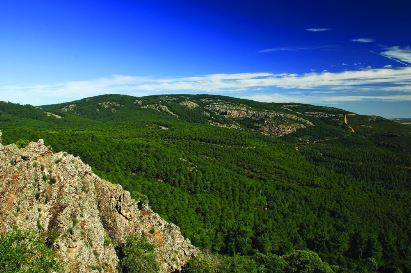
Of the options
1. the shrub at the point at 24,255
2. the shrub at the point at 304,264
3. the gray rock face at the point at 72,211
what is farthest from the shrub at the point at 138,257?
the shrub at the point at 304,264

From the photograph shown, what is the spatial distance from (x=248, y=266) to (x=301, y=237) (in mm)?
87395

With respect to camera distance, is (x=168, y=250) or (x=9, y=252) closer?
(x=9, y=252)

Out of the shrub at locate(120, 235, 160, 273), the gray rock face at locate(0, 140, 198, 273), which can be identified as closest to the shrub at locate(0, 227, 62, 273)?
the gray rock face at locate(0, 140, 198, 273)

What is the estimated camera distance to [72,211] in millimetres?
53844

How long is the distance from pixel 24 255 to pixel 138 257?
1636 cm

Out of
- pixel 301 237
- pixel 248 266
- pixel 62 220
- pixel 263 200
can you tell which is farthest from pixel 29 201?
pixel 263 200

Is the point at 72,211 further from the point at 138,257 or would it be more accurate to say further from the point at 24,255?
the point at 138,257

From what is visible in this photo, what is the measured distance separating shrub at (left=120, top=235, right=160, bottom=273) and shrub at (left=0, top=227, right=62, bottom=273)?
39.1 feet

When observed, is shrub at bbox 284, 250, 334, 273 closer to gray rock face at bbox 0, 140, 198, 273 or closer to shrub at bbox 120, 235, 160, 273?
gray rock face at bbox 0, 140, 198, 273

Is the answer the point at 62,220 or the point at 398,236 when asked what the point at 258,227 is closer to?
the point at 398,236

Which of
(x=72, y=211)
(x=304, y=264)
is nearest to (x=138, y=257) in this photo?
(x=72, y=211)

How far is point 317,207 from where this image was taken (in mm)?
195125

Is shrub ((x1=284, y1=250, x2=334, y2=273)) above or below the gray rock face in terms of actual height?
below

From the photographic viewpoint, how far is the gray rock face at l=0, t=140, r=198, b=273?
51.0m
